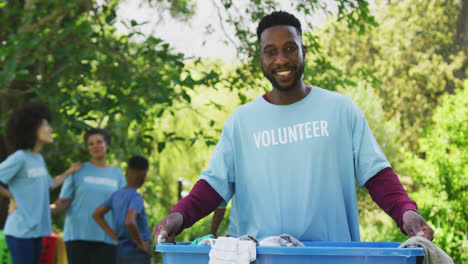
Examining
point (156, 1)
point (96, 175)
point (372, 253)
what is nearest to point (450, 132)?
point (156, 1)

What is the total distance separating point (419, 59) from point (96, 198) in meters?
16.2

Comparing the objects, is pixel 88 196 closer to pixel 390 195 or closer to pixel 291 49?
pixel 291 49

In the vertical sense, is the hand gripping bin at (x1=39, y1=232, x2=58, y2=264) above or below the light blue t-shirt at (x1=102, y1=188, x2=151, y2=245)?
below

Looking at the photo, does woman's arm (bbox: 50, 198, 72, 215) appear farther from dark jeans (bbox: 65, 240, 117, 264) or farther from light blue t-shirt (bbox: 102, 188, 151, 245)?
light blue t-shirt (bbox: 102, 188, 151, 245)

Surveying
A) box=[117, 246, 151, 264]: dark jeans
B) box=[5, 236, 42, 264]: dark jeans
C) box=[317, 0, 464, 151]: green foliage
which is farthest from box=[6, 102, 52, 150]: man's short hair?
box=[317, 0, 464, 151]: green foliage

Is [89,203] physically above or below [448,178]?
below

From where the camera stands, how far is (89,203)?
4.92 meters

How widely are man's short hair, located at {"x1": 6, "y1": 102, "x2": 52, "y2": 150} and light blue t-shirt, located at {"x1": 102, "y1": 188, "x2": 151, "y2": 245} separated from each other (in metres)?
0.87

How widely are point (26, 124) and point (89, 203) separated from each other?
0.90 metres

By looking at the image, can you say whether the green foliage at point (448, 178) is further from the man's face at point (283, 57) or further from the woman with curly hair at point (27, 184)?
the man's face at point (283, 57)

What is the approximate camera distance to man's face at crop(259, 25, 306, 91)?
77.0 inches

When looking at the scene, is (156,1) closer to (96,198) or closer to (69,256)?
(96,198)

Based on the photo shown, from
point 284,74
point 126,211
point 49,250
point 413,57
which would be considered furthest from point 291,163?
point 413,57

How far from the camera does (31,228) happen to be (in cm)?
438
